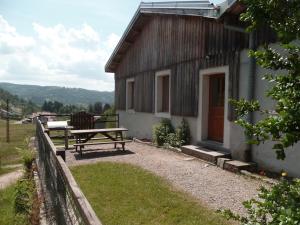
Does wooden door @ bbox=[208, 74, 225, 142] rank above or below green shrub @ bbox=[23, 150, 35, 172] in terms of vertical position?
above

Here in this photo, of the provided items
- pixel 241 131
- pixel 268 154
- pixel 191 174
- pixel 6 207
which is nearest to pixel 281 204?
pixel 191 174

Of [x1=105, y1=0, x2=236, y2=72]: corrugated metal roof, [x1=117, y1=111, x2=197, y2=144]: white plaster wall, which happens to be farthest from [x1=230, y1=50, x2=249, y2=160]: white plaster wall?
[x1=117, y1=111, x2=197, y2=144]: white plaster wall

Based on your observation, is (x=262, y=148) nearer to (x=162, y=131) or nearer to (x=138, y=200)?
(x=138, y=200)

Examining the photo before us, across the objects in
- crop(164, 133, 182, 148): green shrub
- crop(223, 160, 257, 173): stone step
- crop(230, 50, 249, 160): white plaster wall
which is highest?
crop(230, 50, 249, 160): white plaster wall

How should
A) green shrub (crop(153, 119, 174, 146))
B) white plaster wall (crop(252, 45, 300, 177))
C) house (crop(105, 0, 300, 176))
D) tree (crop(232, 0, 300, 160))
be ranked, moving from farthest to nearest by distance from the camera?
green shrub (crop(153, 119, 174, 146)) < house (crop(105, 0, 300, 176)) < white plaster wall (crop(252, 45, 300, 177)) < tree (crop(232, 0, 300, 160))

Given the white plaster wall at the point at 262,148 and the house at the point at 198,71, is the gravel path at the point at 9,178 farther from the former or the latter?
the white plaster wall at the point at 262,148

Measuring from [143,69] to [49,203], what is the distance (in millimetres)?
11051

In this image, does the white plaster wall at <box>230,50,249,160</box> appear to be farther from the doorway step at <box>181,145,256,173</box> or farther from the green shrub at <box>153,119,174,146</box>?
the green shrub at <box>153,119,174,146</box>

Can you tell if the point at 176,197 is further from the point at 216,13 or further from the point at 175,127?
the point at 175,127

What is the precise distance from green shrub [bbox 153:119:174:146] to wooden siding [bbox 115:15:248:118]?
1.56 feet

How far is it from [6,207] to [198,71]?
6753 mm

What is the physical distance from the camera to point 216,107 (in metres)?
10.4

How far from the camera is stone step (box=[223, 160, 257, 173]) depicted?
7.89m

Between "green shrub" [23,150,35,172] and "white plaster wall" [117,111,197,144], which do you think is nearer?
"green shrub" [23,150,35,172]
